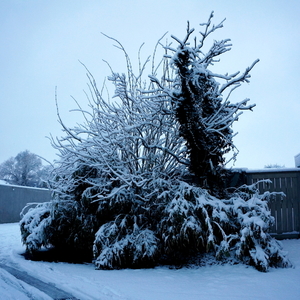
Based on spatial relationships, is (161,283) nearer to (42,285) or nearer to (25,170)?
(42,285)

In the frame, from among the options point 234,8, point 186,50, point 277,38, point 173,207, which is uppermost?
point 234,8

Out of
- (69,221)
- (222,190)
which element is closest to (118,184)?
(69,221)

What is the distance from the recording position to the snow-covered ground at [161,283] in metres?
3.54

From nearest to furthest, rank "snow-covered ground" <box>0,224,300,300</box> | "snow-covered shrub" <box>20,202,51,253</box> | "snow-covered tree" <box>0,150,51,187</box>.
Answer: "snow-covered ground" <box>0,224,300,300</box> → "snow-covered shrub" <box>20,202,51,253</box> → "snow-covered tree" <box>0,150,51,187</box>

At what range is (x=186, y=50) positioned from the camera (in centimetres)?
548

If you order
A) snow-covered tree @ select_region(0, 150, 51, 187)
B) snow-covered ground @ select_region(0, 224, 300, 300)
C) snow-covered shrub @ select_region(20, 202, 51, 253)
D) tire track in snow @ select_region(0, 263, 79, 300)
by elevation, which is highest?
snow-covered tree @ select_region(0, 150, 51, 187)

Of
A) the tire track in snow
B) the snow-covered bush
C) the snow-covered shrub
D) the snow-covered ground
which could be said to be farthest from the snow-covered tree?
the snow-covered ground

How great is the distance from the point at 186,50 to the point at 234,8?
4.88m

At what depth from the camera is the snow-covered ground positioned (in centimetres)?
354

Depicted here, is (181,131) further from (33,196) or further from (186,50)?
(33,196)

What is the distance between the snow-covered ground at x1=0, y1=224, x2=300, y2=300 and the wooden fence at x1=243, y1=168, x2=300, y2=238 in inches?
35.0

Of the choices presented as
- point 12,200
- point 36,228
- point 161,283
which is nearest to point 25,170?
point 12,200

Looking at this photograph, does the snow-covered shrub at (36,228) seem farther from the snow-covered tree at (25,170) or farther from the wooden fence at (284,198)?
the snow-covered tree at (25,170)

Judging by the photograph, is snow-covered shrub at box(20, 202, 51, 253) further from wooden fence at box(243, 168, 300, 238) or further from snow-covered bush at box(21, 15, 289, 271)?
wooden fence at box(243, 168, 300, 238)
